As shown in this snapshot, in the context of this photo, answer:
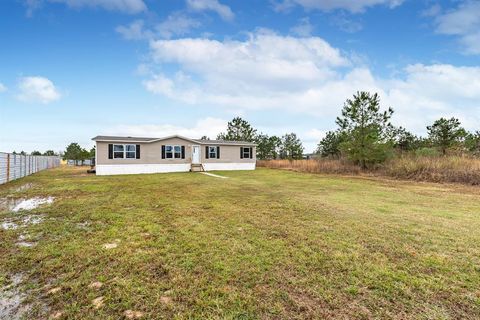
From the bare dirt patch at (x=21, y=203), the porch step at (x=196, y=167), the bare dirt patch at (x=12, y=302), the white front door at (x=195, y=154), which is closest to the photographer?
the bare dirt patch at (x=12, y=302)

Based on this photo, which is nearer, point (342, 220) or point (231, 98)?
point (342, 220)

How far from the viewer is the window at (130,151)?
63.2 feet

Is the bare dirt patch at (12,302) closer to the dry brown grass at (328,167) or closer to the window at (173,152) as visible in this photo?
the window at (173,152)

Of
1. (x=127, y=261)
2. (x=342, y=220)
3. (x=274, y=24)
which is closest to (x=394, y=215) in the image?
(x=342, y=220)

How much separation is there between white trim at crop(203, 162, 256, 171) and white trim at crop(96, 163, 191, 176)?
→ 2046 mm

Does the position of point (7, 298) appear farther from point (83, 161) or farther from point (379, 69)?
point (83, 161)

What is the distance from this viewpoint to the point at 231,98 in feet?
79.2

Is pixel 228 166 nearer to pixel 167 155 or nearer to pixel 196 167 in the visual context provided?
pixel 196 167

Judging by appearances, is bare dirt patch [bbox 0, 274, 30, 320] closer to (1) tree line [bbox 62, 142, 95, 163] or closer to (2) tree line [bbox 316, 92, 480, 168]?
(2) tree line [bbox 316, 92, 480, 168]

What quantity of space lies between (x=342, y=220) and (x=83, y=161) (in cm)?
4463

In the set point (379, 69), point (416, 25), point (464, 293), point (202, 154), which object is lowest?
point (464, 293)

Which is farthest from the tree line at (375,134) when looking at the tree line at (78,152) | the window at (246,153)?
the tree line at (78,152)

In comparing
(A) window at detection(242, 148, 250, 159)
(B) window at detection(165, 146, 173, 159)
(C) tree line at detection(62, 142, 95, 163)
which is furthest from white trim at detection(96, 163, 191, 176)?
(C) tree line at detection(62, 142, 95, 163)

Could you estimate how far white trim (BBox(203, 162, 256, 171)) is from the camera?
2291cm
